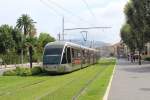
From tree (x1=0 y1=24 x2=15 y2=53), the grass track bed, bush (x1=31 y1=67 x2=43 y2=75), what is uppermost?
tree (x1=0 y1=24 x2=15 y2=53)

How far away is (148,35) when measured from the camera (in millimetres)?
74562

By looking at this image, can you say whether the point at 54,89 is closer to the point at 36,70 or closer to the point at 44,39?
the point at 36,70

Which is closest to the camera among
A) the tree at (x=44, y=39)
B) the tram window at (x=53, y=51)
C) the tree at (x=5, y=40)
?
the tram window at (x=53, y=51)

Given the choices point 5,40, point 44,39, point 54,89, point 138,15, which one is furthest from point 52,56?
point 44,39

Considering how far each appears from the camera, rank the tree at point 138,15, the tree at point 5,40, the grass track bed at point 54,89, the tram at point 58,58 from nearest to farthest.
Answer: the grass track bed at point 54,89 → the tram at point 58,58 → the tree at point 138,15 → the tree at point 5,40

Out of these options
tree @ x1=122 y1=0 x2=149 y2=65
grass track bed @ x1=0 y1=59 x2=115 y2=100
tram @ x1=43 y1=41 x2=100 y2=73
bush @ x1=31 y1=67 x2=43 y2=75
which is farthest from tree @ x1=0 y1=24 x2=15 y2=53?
grass track bed @ x1=0 y1=59 x2=115 y2=100

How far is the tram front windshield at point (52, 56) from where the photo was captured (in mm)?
39094

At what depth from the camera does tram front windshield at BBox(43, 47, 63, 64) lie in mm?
39094

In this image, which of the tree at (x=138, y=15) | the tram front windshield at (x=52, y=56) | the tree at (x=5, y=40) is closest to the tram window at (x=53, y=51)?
the tram front windshield at (x=52, y=56)

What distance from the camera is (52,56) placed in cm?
3925

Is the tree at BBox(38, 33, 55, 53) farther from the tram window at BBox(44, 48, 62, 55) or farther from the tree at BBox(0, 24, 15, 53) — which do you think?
the tram window at BBox(44, 48, 62, 55)

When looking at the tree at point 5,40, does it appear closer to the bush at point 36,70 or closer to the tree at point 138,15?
the tree at point 138,15

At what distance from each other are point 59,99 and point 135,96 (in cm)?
325

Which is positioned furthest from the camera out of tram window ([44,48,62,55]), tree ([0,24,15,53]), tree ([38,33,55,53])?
tree ([38,33,55,53])
